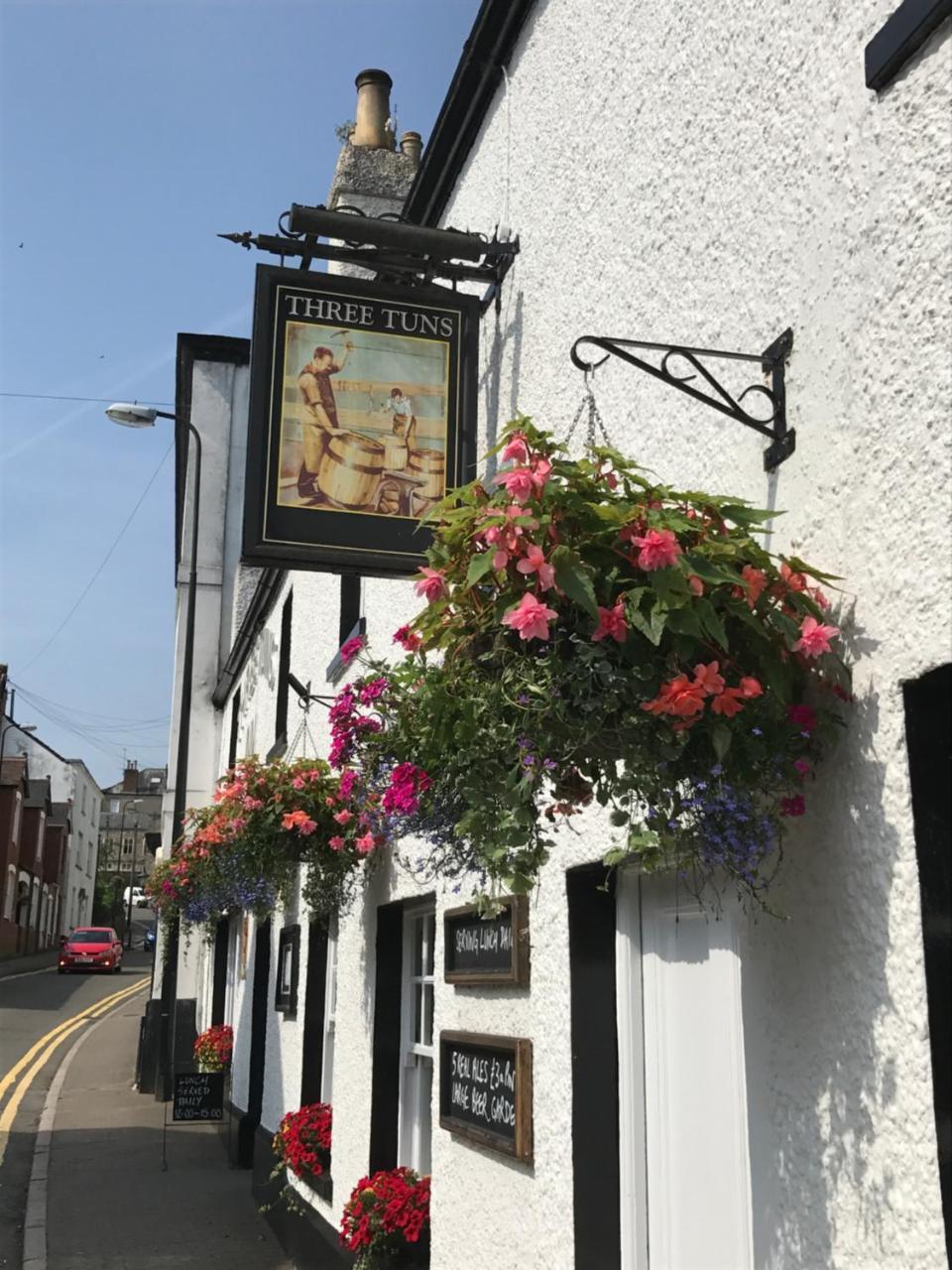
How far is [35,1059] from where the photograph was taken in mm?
20234

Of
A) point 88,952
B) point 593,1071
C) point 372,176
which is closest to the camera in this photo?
point 593,1071

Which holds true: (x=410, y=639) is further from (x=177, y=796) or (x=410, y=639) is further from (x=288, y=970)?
(x=177, y=796)

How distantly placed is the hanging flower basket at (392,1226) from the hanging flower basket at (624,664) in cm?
398

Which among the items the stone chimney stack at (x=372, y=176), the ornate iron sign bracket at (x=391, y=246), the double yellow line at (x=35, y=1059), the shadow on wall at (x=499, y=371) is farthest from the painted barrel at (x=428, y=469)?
the double yellow line at (x=35, y=1059)

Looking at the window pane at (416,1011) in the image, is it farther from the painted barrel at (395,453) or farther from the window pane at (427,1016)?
the painted barrel at (395,453)

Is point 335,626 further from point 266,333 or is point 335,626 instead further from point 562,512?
point 562,512

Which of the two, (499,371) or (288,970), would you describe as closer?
(499,371)

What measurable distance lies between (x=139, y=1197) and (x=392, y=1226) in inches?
214

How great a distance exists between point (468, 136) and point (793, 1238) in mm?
5702

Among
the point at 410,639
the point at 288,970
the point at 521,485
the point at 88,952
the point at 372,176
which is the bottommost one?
the point at 88,952

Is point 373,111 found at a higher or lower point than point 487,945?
higher

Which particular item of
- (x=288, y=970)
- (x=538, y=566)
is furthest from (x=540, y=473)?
(x=288, y=970)

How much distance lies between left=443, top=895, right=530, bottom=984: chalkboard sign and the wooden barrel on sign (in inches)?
67.3

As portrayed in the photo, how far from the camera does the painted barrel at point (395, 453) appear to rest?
16.6 ft
